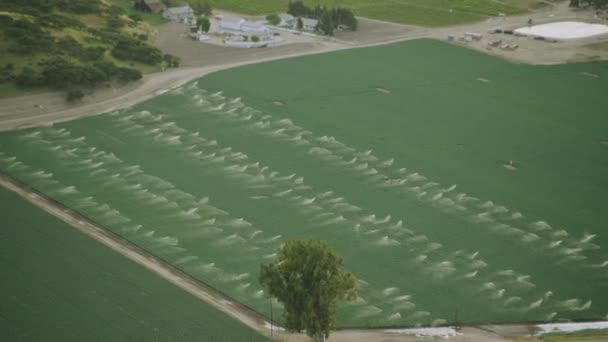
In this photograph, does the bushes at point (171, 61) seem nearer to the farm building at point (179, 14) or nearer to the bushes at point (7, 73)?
the bushes at point (7, 73)

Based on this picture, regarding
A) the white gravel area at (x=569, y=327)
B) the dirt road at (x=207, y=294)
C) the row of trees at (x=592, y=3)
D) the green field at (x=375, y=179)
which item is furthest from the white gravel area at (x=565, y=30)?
the dirt road at (x=207, y=294)

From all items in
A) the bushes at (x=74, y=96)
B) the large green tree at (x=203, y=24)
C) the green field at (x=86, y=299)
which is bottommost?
the green field at (x=86, y=299)

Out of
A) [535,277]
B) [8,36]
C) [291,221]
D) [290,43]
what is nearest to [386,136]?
[291,221]

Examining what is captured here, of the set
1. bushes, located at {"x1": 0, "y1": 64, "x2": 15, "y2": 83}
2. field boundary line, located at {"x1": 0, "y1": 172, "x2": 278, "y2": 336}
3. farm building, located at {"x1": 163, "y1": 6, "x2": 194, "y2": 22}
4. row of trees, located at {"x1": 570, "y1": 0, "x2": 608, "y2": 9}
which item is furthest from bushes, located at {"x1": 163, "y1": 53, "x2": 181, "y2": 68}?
row of trees, located at {"x1": 570, "y1": 0, "x2": 608, "y2": 9}

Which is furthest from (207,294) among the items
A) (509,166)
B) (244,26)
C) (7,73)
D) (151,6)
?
(151,6)

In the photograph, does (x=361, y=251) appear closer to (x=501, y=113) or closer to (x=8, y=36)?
(x=501, y=113)

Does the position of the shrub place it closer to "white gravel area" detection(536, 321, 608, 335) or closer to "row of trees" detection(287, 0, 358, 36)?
"row of trees" detection(287, 0, 358, 36)

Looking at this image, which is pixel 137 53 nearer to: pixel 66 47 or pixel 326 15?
pixel 66 47
